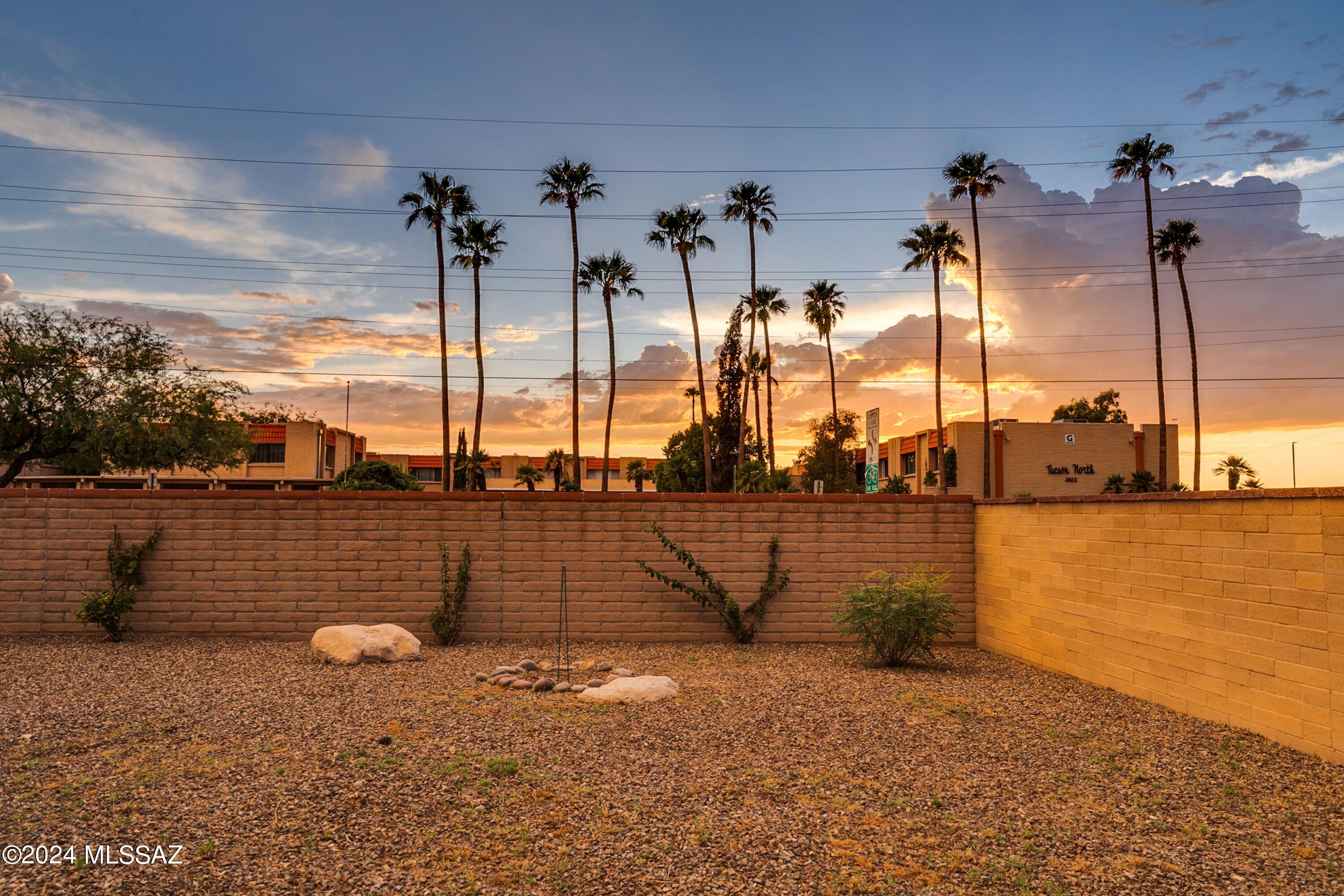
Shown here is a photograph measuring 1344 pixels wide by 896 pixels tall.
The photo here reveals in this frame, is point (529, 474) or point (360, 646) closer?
point (360, 646)

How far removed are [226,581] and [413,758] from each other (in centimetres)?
715

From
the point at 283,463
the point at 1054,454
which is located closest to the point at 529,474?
the point at 283,463

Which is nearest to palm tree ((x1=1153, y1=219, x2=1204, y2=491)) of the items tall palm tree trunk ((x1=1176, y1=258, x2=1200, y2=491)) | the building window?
tall palm tree trunk ((x1=1176, y1=258, x2=1200, y2=491))

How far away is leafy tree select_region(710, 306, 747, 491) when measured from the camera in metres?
40.2

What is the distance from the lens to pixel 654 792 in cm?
528

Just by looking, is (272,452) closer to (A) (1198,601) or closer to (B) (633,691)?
(B) (633,691)

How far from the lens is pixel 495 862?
14.0ft

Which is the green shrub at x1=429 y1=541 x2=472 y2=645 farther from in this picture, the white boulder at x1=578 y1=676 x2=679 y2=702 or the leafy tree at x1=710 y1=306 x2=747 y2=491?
the leafy tree at x1=710 y1=306 x2=747 y2=491

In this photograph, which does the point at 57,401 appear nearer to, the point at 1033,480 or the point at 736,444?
the point at 736,444

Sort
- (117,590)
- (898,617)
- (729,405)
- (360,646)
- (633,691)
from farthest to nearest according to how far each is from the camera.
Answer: (729,405) → (117,590) → (360,646) → (898,617) → (633,691)

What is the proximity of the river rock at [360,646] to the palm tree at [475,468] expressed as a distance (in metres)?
24.7

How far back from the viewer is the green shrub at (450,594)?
11164 mm

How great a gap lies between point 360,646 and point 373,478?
76.9ft

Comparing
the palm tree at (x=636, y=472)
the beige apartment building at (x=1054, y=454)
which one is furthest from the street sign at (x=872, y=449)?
the palm tree at (x=636, y=472)
